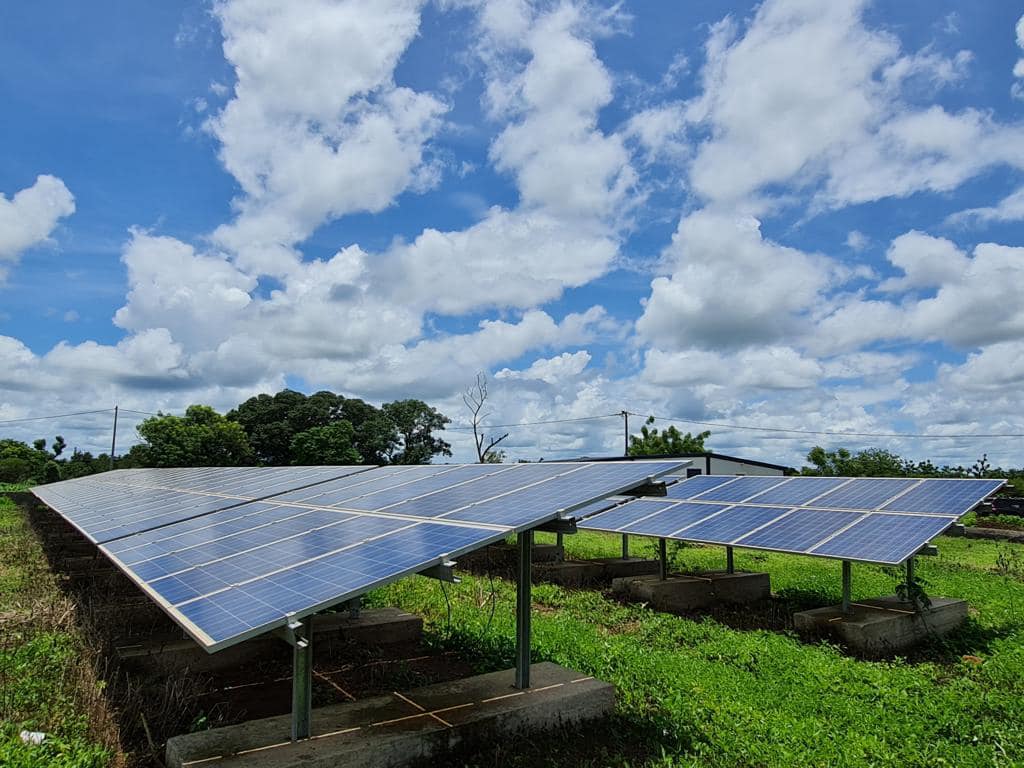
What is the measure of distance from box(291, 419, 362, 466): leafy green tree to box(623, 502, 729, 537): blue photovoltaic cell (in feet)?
165

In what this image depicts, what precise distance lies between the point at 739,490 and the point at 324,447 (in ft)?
172

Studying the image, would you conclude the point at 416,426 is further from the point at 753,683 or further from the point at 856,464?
the point at 753,683

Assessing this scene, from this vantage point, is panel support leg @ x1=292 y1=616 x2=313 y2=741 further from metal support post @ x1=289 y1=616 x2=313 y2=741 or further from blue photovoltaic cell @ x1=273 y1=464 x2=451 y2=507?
blue photovoltaic cell @ x1=273 y1=464 x2=451 y2=507

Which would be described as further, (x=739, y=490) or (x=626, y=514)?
(x=739, y=490)

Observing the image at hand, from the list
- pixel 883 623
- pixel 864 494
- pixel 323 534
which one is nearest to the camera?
pixel 323 534

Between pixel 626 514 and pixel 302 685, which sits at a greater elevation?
pixel 626 514

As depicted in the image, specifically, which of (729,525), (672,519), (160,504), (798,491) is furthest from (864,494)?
(160,504)

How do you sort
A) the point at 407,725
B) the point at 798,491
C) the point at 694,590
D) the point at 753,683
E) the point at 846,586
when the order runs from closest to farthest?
the point at 407,725 → the point at 753,683 → the point at 846,586 → the point at 694,590 → the point at 798,491

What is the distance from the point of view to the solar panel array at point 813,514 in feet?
36.0

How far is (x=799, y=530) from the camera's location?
476 inches

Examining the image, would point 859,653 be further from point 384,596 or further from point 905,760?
point 384,596

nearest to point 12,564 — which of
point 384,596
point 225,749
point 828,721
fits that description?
point 384,596

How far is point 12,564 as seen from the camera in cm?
1778

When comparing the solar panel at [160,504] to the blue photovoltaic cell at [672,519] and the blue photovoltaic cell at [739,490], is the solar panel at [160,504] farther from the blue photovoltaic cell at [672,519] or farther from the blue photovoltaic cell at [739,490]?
the blue photovoltaic cell at [739,490]
